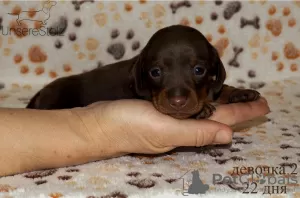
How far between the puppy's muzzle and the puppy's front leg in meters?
0.50

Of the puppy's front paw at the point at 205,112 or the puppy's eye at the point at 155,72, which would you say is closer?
the puppy's front paw at the point at 205,112

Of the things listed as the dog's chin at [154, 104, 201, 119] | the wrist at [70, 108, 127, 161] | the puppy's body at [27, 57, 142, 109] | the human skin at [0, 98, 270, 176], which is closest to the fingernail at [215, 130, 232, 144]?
the human skin at [0, 98, 270, 176]

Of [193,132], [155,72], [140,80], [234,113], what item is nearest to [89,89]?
[140,80]

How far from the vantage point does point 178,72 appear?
2.62 metres

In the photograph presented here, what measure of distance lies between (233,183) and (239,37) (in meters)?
2.42

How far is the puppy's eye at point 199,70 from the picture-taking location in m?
2.66

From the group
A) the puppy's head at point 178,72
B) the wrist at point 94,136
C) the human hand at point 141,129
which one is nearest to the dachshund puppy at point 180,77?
the puppy's head at point 178,72

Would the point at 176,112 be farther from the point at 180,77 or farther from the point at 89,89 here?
the point at 89,89

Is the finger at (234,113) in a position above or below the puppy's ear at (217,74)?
below

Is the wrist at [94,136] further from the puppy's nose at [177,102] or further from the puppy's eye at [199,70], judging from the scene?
the puppy's eye at [199,70]

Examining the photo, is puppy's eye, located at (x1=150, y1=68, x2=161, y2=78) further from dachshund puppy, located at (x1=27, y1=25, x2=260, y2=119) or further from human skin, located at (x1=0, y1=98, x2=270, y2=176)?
human skin, located at (x1=0, y1=98, x2=270, y2=176)

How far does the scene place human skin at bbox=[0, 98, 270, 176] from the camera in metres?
2.25

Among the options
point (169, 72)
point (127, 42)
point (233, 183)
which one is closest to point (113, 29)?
point (127, 42)

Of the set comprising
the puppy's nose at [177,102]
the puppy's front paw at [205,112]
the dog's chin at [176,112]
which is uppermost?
the puppy's nose at [177,102]
